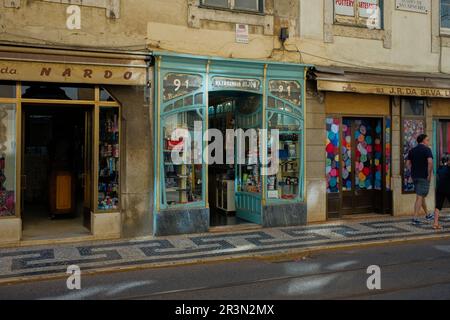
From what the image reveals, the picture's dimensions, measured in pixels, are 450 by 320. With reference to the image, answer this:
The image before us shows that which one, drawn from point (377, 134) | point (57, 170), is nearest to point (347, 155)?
point (377, 134)

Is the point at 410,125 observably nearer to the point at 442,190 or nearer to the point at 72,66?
the point at 442,190

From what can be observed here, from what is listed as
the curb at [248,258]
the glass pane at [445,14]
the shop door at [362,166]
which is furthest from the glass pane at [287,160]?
the glass pane at [445,14]

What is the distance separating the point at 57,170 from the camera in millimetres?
11898

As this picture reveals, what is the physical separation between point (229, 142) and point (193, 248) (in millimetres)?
4229

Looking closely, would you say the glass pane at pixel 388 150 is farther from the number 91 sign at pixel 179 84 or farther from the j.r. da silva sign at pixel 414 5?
the number 91 sign at pixel 179 84

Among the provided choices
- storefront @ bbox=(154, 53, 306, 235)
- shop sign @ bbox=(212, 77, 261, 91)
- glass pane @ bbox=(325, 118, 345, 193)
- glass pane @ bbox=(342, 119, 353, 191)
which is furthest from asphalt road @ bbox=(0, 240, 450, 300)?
glass pane @ bbox=(342, 119, 353, 191)

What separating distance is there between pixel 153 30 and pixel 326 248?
18.3ft

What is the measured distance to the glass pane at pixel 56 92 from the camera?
9.10 m

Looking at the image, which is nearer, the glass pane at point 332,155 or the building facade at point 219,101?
the building facade at point 219,101

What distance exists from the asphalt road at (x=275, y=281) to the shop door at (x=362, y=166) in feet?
14.1

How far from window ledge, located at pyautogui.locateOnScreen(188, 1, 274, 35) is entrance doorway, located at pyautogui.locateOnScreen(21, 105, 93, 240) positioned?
9.70 ft

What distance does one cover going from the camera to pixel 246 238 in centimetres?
969
